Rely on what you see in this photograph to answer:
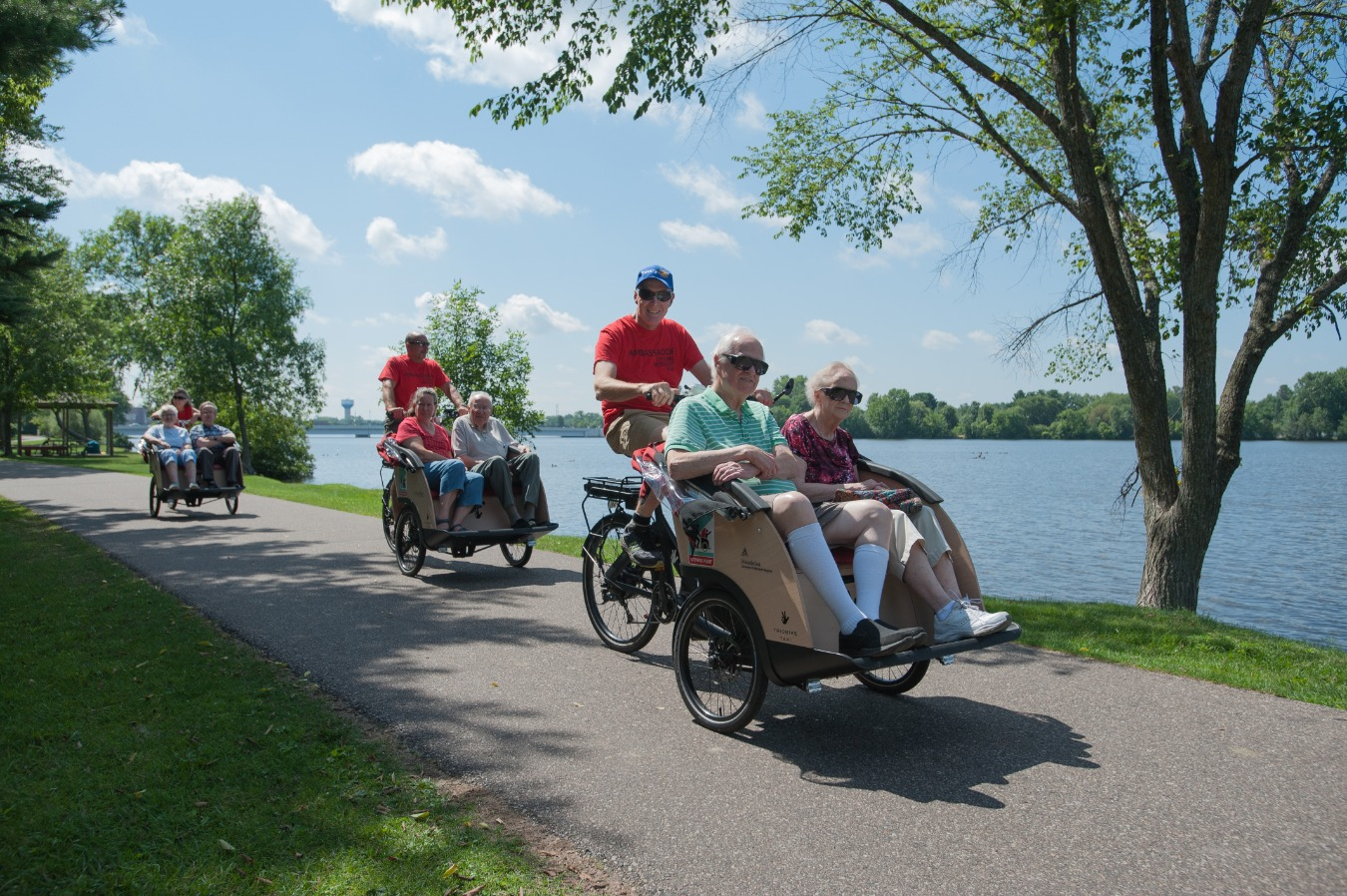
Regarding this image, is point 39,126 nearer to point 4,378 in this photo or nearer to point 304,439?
point 4,378

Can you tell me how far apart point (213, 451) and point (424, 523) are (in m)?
7.60

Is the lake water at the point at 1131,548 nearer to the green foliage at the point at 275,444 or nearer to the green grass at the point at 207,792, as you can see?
the green grass at the point at 207,792

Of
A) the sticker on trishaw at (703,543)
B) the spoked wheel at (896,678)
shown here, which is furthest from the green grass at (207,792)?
the spoked wheel at (896,678)

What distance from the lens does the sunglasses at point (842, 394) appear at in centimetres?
498

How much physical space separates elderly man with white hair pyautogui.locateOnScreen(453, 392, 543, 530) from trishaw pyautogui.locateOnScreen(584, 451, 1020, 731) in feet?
11.5

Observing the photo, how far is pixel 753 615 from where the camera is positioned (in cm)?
420

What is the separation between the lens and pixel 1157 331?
10797 millimetres

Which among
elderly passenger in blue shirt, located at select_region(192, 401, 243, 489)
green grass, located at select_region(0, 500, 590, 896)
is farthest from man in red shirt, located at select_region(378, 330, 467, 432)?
elderly passenger in blue shirt, located at select_region(192, 401, 243, 489)

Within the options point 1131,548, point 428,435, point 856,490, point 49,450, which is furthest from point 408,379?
point 49,450

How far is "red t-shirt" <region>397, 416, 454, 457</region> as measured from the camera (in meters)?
9.05

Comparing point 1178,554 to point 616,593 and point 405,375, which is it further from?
point 405,375

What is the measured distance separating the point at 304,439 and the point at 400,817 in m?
52.1

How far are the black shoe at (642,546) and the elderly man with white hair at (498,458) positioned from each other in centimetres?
304

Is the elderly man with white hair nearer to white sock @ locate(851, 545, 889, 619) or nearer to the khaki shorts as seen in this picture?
the khaki shorts
